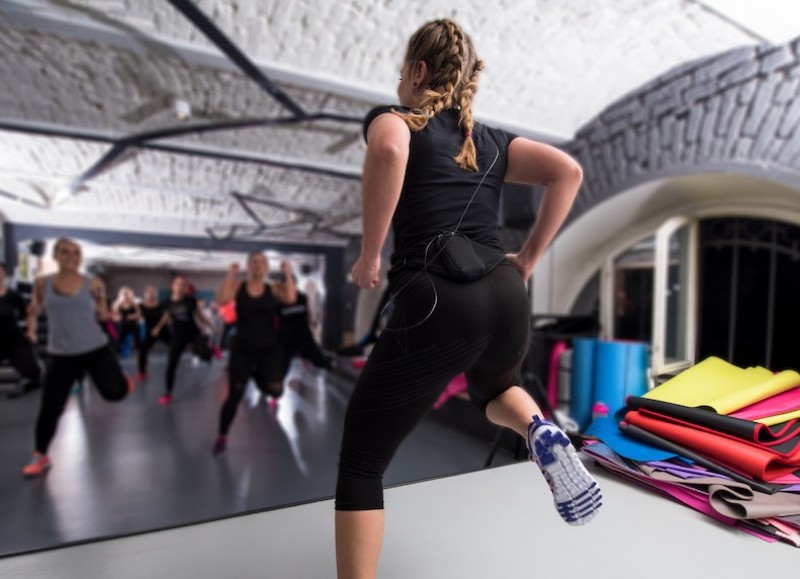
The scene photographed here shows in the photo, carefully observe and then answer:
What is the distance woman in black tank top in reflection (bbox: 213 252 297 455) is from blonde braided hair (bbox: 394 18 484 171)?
7.44 feet

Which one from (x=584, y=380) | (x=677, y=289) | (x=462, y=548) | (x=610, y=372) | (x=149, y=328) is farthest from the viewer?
(x=149, y=328)

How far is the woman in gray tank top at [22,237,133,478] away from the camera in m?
2.15

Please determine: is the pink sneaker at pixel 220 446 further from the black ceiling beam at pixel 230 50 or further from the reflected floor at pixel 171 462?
the black ceiling beam at pixel 230 50

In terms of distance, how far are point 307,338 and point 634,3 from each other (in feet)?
11.0

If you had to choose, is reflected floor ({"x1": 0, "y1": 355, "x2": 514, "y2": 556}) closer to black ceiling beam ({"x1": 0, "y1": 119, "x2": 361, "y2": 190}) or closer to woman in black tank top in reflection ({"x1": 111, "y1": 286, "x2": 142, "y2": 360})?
woman in black tank top in reflection ({"x1": 111, "y1": 286, "x2": 142, "y2": 360})

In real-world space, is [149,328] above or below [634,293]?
below

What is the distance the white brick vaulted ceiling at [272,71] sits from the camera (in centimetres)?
202

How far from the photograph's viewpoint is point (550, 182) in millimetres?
756

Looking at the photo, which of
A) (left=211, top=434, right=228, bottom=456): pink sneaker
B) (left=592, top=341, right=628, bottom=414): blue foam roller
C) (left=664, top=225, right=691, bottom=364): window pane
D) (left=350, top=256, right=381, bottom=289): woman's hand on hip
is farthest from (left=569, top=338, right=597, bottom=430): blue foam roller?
(left=211, top=434, right=228, bottom=456): pink sneaker

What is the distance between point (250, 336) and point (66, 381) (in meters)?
0.99

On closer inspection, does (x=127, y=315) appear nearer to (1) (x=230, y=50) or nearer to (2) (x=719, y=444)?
(1) (x=230, y=50)

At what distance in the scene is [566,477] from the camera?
0.62 m

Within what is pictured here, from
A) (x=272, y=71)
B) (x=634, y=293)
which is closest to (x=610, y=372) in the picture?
(x=634, y=293)

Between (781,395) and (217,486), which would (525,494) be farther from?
(217,486)
